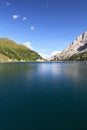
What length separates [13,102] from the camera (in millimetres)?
46625

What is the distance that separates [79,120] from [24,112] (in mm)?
11095

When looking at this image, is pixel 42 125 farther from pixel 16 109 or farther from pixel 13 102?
pixel 13 102

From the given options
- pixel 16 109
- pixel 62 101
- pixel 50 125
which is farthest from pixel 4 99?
pixel 50 125

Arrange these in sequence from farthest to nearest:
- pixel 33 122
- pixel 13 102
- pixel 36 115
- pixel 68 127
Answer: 1. pixel 13 102
2. pixel 36 115
3. pixel 33 122
4. pixel 68 127

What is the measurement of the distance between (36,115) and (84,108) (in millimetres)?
10805

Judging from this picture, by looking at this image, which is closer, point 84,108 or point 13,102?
point 84,108

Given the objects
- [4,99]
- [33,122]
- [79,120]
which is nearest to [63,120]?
[79,120]

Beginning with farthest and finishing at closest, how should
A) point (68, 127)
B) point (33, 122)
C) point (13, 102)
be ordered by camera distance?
1. point (13, 102)
2. point (33, 122)
3. point (68, 127)

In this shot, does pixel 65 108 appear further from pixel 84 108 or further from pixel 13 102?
pixel 13 102

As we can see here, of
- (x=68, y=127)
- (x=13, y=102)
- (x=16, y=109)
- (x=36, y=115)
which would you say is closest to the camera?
(x=68, y=127)

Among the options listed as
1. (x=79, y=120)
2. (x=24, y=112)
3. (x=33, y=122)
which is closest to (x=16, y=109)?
(x=24, y=112)

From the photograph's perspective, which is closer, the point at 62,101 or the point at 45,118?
the point at 45,118

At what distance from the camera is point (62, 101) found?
47281 mm

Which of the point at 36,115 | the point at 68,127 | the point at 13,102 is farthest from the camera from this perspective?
the point at 13,102
